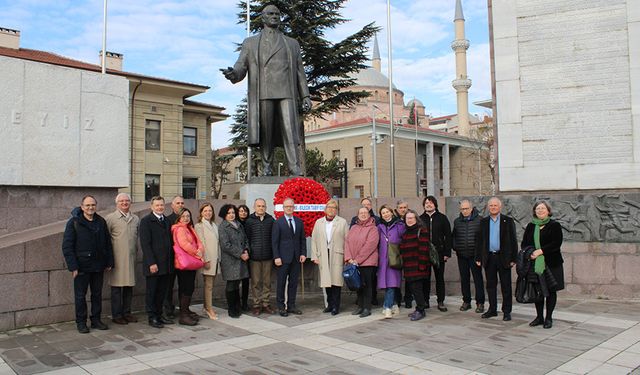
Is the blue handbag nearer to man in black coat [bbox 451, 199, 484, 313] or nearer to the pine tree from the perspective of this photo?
man in black coat [bbox 451, 199, 484, 313]

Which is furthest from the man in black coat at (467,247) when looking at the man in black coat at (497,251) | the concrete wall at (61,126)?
the concrete wall at (61,126)

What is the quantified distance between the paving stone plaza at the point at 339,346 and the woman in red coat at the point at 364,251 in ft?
1.03

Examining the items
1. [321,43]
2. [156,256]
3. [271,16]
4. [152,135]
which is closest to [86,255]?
[156,256]

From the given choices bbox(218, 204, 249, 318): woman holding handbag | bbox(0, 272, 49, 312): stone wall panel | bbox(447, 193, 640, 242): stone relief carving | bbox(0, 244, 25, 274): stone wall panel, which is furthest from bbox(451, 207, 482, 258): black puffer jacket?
bbox(0, 244, 25, 274): stone wall panel

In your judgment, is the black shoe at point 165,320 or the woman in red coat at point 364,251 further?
the woman in red coat at point 364,251

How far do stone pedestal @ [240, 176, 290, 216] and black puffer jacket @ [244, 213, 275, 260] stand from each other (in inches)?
64.1

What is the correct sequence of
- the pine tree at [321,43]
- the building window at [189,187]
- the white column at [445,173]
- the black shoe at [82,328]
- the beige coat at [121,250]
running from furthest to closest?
the white column at [445,173] → the building window at [189,187] → the pine tree at [321,43] → the beige coat at [121,250] → the black shoe at [82,328]

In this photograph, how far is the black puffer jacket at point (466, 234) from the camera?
7.15 metres

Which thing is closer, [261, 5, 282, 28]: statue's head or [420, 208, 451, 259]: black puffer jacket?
[420, 208, 451, 259]: black puffer jacket

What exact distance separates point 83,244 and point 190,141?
91.2 feet

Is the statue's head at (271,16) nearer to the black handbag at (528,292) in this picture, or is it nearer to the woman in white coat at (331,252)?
the woman in white coat at (331,252)

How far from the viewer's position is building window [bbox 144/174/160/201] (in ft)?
98.8

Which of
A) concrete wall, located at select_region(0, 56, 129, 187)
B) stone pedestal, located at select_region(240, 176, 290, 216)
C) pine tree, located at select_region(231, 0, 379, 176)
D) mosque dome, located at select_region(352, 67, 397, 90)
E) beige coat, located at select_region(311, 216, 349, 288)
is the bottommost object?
beige coat, located at select_region(311, 216, 349, 288)

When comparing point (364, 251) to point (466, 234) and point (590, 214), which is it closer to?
point (466, 234)
